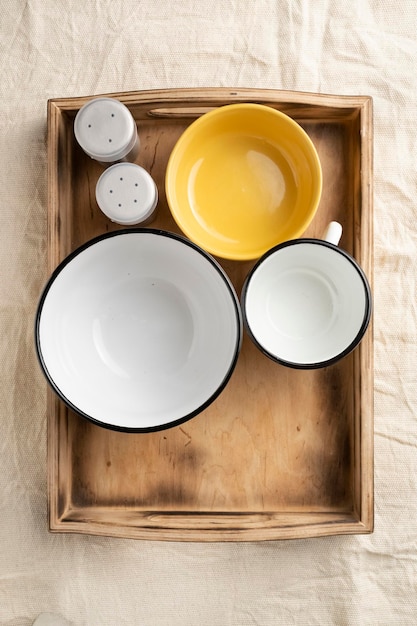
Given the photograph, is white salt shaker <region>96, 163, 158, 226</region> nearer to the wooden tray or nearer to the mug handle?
the wooden tray

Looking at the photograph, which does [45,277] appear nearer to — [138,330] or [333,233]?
[138,330]

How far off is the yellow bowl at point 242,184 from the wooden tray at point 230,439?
21mm

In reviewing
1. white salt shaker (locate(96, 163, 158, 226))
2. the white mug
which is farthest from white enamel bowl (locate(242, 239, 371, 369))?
white salt shaker (locate(96, 163, 158, 226))

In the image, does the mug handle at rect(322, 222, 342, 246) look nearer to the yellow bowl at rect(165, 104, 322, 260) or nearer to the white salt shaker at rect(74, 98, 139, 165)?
the yellow bowl at rect(165, 104, 322, 260)

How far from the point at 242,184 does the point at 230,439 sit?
0.26 m

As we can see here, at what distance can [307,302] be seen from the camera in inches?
21.9

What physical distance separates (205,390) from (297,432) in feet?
0.35

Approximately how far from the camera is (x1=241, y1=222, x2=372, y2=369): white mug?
513mm

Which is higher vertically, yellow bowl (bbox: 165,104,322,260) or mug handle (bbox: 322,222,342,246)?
yellow bowl (bbox: 165,104,322,260)

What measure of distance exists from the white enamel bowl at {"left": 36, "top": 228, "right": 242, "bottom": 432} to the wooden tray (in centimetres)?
4

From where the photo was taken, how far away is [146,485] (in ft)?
Result: 1.85

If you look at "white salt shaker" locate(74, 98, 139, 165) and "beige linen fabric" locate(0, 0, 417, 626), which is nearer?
"white salt shaker" locate(74, 98, 139, 165)

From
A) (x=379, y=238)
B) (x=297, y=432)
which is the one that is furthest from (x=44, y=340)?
(x=379, y=238)

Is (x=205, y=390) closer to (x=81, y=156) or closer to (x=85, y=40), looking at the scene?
(x=81, y=156)
